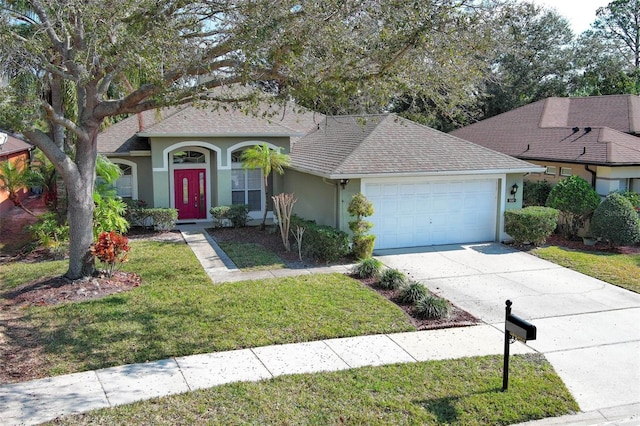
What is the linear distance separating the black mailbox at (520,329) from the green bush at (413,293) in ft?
12.0

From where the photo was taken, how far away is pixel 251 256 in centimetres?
1523

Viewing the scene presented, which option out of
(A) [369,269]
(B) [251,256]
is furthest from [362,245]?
(B) [251,256]

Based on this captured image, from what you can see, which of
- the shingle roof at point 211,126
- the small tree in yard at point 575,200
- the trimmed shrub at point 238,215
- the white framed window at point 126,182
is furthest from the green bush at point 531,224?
the white framed window at point 126,182

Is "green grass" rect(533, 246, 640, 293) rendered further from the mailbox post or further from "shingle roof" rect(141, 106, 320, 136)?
→ "shingle roof" rect(141, 106, 320, 136)

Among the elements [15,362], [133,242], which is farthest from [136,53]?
Result: [133,242]

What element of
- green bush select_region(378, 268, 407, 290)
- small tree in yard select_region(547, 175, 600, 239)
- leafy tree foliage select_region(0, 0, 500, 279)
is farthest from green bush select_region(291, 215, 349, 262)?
small tree in yard select_region(547, 175, 600, 239)

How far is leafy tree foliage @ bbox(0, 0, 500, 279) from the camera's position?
9875mm

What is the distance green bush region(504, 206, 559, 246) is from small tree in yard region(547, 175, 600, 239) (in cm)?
109

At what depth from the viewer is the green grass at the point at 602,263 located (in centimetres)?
1320

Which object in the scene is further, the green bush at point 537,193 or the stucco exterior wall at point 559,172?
the green bush at point 537,193

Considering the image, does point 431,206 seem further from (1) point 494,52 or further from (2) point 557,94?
(2) point 557,94

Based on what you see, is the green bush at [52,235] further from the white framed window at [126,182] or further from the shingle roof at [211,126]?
the shingle roof at [211,126]

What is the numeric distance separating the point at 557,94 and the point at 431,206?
2218 centimetres

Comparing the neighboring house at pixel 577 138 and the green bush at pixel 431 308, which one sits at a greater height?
the neighboring house at pixel 577 138
